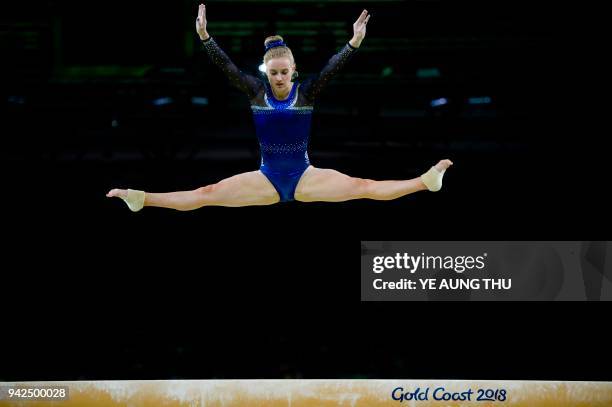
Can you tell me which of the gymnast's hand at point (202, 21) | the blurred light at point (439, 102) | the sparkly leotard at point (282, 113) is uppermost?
the blurred light at point (439, 102)

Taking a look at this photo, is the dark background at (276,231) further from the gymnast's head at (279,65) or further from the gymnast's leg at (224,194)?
the gymnast's head at (279,65)

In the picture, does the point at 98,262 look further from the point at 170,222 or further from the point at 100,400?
the point at 100,400

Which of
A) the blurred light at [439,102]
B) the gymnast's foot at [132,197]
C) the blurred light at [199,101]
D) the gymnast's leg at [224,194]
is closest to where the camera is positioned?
the gymnast's foot at [132,197]

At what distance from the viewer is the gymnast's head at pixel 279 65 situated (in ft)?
13.8

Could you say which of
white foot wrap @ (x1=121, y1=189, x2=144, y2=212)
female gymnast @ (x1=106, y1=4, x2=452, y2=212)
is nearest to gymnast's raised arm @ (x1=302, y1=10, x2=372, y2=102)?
female gymnast @ (x1=106, y1=4, x2=452, y2=212)

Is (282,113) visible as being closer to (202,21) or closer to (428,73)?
(202,21)

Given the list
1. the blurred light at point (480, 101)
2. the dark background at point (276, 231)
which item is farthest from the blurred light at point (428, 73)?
the blurred light at point (480, 101)

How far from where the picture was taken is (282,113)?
432 centimetres

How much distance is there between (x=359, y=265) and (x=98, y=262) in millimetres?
2000

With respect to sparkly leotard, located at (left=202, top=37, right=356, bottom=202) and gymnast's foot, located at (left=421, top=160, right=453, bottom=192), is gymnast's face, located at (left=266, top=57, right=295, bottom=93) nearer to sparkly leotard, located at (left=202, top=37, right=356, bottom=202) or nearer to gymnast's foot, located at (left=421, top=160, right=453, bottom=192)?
sparkly leotard, located at (left=202, top=37, right=356, bottom=202)

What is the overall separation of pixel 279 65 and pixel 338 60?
0.33 metres

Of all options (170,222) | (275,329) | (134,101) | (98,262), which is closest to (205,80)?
(134,101)

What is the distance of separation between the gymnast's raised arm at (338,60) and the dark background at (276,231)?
1.83m

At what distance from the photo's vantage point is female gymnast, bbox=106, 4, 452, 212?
4223mm
